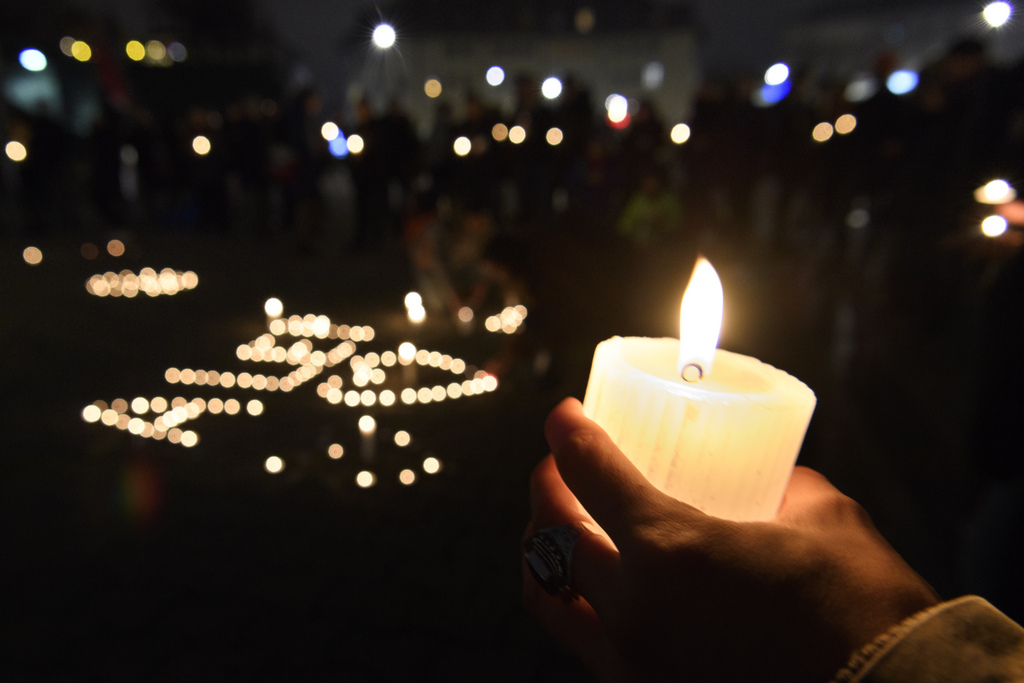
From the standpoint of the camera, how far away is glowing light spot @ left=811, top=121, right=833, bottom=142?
6930 mm

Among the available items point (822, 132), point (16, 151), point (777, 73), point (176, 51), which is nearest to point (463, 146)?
point (777, 73)

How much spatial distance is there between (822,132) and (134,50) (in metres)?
19.6

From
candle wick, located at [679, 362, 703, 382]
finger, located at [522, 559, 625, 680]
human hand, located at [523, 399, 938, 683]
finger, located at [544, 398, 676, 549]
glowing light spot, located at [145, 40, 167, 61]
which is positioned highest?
glowing light spot, located at [145, 40, 167, 61]

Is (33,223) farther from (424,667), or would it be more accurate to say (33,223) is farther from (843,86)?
(843,86)

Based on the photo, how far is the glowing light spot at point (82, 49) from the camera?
1341 centimetres

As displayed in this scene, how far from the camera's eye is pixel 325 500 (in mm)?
2764

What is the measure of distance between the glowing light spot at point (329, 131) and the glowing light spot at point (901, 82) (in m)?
7.88

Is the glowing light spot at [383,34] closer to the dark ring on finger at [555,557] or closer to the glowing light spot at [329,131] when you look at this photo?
the dark ring on finger at [555,557]

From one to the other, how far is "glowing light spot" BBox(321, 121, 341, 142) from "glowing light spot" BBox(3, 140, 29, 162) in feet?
15.5

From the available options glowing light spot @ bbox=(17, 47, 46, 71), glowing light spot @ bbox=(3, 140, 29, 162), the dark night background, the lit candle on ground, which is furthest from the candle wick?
glowing light spot @ bbox=(17, 47, 46, 71)

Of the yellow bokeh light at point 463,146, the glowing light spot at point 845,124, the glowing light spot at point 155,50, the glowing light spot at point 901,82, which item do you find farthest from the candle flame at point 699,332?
the glowing light spot at point 155,50

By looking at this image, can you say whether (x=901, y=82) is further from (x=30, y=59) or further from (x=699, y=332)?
(x=30, y=59)

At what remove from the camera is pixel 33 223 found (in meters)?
10.1

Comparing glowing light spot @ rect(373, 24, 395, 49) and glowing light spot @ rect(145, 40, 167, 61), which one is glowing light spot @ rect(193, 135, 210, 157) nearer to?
glowing light spot @ rect(373, 24, 395, 49)
